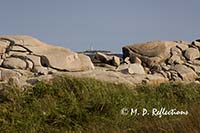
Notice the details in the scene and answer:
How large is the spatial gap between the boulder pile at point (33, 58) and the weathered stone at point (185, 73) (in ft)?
14.0

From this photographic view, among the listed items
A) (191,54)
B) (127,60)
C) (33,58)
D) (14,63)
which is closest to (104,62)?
(127,60)

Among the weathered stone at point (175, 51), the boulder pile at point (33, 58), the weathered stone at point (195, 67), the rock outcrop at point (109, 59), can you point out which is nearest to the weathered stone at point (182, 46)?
the weathered stone at point (175, 51)

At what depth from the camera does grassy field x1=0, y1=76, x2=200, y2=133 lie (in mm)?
9844

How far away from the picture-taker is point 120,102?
11383 millimetres

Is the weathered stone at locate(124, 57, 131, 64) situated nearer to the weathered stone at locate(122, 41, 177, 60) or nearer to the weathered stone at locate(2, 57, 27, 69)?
the weathered stone at locate(122, 41, 177, 60)

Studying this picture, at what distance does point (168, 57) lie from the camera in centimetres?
2280

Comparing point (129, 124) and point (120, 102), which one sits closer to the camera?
point (129, 124)

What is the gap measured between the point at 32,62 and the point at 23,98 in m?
6.96

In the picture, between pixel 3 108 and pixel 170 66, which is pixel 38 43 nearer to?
pixel 170 66

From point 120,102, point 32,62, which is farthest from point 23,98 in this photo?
point 32,62

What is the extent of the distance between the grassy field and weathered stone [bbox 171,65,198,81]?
6.48m

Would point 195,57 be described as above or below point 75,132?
below

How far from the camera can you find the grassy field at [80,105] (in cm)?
984

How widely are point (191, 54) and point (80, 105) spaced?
13.3m
